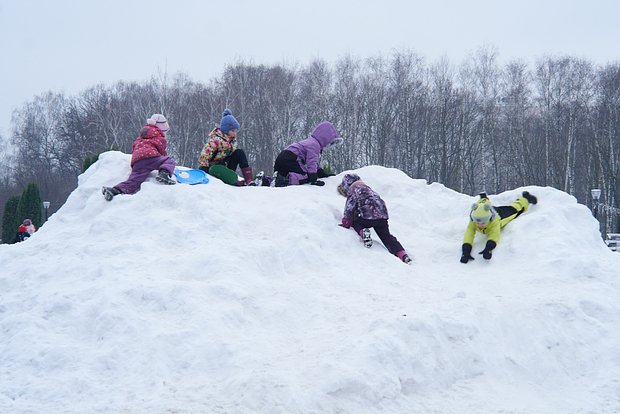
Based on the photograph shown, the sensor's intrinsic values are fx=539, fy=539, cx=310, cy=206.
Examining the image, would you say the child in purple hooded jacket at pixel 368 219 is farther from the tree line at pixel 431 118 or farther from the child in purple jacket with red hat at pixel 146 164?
the tree line at pixel 431 118

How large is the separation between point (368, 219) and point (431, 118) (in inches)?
959

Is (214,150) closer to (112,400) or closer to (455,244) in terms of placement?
(455,244)

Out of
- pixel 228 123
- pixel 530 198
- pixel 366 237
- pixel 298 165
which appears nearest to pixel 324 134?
pixel 298 165

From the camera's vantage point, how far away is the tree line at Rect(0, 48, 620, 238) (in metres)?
28.9

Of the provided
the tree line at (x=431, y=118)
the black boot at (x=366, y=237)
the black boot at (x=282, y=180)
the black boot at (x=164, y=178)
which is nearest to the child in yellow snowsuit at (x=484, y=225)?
the black boot at (x=366, y=237)

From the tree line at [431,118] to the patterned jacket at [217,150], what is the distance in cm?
1984

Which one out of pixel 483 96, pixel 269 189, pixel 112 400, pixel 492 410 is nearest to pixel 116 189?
pixel 269 189

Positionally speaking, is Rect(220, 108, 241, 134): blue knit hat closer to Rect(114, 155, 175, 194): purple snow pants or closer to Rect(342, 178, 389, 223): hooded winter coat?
Rect(114, 155, 175, 194): purple snow pants

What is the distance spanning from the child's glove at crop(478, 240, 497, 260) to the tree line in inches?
866

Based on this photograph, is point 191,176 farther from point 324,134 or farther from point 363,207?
point 363,207

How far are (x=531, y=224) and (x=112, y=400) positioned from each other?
564cm

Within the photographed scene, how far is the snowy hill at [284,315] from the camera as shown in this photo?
403cm

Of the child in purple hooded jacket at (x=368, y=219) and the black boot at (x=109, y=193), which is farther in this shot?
the child in purple hooded jacket at (x=368, y=219)

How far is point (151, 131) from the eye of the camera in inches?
300
